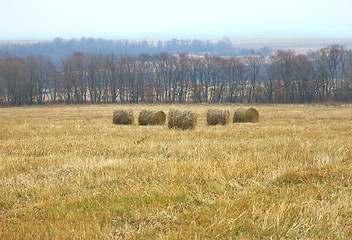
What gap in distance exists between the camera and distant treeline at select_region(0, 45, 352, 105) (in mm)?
65312

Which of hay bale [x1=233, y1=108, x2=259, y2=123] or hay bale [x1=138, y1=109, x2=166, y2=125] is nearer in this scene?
hay bale [x1=138, y1=109, x2=166, y2=125]

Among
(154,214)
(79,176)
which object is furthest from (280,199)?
(79,176)

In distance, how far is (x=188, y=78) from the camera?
74750 mm

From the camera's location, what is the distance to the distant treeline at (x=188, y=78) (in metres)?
65.3

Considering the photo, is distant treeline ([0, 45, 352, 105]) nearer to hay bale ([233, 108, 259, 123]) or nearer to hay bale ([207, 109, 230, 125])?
hay bale ([233, 108, 259, 123])

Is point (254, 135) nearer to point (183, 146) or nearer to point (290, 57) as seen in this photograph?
point (183, 146)

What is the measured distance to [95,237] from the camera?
294 cm

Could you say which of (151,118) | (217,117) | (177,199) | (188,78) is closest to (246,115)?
(217,117)

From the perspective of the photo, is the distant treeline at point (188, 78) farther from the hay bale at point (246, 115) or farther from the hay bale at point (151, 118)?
the hay bale at point (151, 118)

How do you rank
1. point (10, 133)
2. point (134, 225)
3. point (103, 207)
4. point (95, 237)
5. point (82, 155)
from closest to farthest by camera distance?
1. point (95, 237)
2. point (134, 225)
3. point (103, 207)
4. point (82, 155)
5. point (10, 133)

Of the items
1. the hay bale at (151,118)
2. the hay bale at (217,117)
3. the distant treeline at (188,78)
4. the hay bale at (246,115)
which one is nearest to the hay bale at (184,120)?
the hay bale at (151,118)

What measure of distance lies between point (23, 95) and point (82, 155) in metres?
67.5

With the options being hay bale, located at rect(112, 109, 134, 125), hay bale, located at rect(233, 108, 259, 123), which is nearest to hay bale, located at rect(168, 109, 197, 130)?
hay bale, located at rect(112, 109, 134, 125)

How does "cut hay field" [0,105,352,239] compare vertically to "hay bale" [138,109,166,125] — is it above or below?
above
